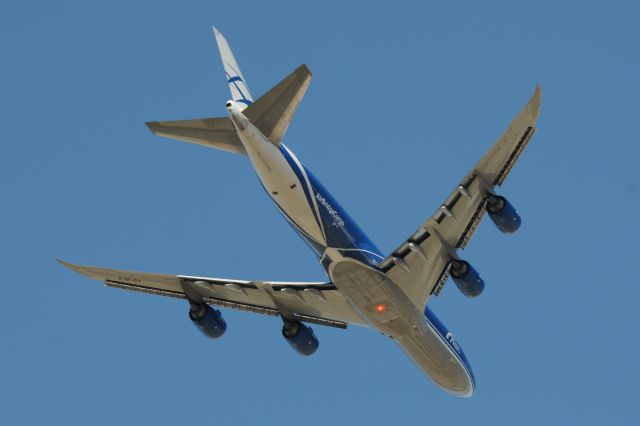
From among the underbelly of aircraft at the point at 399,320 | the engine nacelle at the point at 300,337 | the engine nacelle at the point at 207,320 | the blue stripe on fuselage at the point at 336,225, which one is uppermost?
the blue stripe on fuselage at the point at 336,225

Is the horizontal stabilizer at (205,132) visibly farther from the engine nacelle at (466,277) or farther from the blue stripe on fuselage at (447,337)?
the blue stripe on fuselage at (447,337)

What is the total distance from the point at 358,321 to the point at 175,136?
1195 cm

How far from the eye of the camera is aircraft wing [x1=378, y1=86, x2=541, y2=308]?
37.5m

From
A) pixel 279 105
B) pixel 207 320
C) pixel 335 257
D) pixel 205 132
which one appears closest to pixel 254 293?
pixel 207 320

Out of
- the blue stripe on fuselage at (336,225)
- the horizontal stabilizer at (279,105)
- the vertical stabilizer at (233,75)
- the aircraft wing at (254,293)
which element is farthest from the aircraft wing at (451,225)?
the vertical stabilizer at (233,75)

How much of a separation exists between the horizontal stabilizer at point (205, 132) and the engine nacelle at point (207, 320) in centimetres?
863

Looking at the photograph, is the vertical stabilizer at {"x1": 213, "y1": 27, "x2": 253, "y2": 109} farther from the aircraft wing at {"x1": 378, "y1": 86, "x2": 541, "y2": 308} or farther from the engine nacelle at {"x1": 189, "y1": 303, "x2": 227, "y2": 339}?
the engine nacelle at {"x1": 189, "y1": 303, "x2": 227, "y2": 339}

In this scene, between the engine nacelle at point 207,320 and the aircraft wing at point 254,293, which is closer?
the aircraft wing at point 254,293

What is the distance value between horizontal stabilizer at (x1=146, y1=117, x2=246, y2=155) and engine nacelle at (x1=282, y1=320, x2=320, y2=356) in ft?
30.9

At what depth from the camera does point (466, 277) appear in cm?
4134

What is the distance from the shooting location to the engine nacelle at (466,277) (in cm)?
4134

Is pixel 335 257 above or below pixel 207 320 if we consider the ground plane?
above

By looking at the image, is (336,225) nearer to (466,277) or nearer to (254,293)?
(466,277)

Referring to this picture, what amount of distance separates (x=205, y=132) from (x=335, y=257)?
648 centimetres
